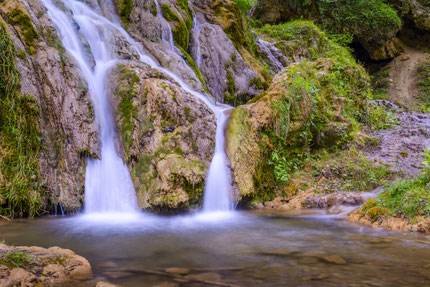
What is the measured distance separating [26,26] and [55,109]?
1.68 m

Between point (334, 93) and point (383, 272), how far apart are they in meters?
6.99

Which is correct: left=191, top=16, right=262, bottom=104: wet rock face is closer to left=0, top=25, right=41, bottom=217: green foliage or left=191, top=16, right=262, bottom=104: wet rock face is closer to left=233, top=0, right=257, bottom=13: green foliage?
left=233, top=0, right=257, bottom=13: green foliage

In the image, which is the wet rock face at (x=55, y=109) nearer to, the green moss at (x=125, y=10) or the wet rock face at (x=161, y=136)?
the wet rock face at (x=161, y=136)

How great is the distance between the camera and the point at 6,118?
15.6ft

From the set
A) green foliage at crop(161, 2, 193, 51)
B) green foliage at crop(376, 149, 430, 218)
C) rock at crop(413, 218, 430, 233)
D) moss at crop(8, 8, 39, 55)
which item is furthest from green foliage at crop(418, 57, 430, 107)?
moss at crop(8, 8, 39, 55)

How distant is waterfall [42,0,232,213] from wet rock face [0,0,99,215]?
217 mm

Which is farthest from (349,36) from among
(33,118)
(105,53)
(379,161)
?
(33,118)

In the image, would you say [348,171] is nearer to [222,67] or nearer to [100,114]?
[222,67]

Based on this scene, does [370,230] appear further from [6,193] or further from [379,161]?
[6,193]

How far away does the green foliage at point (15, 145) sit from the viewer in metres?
4.62

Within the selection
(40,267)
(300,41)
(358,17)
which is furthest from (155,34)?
(358,17)

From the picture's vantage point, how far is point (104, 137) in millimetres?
5746

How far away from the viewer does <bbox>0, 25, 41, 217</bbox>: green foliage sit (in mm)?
4617

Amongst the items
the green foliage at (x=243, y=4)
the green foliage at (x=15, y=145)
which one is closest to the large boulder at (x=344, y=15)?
the green foliage at (x=243, y=4)
